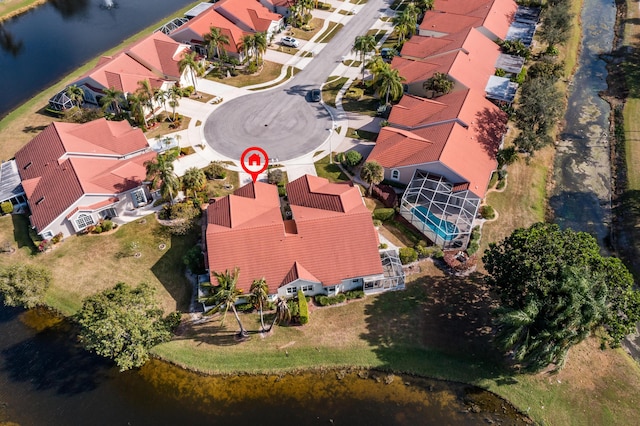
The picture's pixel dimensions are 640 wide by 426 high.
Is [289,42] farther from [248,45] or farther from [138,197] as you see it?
[138,197]

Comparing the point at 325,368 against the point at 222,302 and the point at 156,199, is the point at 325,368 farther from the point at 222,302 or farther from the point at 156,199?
the point at 156,199

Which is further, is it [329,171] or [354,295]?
[329,171]

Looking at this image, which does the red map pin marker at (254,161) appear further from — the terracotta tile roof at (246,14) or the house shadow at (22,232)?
the terracotta tile roof at (246,14)

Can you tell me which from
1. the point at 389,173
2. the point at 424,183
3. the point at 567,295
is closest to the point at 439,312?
the point at 567,295

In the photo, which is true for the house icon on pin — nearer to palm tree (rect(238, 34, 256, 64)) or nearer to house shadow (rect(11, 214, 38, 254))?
palm tree (rect(238, 34, 256, 64))

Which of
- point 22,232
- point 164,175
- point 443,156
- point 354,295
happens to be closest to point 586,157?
point 443,156

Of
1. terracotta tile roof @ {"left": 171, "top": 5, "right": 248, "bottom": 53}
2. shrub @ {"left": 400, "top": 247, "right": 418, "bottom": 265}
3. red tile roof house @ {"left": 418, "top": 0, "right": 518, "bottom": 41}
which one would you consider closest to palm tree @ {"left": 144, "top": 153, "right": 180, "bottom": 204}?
shrub @ {"left": 400, "top": 247, "right": 418, "bottom": 265}
